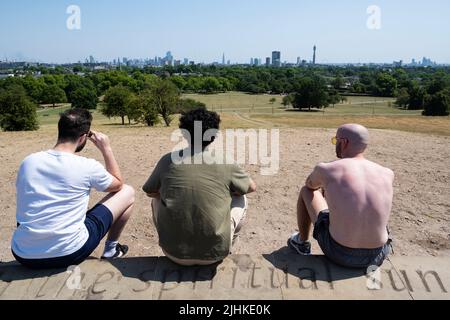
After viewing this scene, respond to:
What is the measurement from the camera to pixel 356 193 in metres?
2.96

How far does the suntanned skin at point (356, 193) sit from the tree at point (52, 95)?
280ft

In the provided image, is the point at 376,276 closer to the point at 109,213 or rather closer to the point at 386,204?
the point at 386,204

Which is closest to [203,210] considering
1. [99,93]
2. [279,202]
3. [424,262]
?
[424,262]

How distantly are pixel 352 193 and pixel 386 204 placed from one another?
11.2 inches

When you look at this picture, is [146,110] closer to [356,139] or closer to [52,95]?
[356,139]

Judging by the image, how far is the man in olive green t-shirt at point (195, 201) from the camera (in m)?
2.93

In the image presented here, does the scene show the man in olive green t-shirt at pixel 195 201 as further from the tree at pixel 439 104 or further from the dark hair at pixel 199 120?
the tree at pixel 439 104

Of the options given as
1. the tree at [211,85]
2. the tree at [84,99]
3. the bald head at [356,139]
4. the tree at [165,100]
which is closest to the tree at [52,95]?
the tree at [84,99]

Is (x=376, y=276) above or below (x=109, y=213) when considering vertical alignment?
below

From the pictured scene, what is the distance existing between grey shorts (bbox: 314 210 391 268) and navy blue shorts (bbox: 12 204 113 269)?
6.03ft

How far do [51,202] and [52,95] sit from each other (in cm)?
8492

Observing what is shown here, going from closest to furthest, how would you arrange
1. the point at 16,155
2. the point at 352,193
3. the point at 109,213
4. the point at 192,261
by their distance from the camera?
the point at 352,193 → the point at 192,261 → the point at 109,213 → the point at 16,155

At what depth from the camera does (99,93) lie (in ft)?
324
